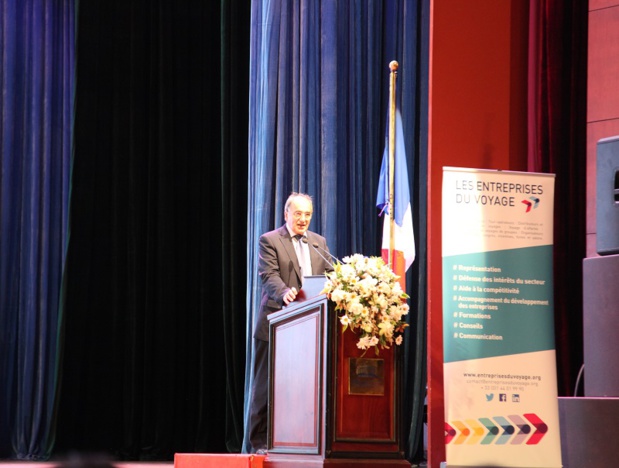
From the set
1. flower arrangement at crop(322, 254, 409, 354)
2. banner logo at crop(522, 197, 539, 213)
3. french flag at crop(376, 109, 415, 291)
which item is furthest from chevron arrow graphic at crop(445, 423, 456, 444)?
french flag at crop(376, 109, 415, 291)

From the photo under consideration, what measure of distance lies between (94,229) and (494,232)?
4.94m

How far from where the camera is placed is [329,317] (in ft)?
15.2

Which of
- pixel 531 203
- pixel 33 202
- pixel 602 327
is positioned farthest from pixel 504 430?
pixel 33 202

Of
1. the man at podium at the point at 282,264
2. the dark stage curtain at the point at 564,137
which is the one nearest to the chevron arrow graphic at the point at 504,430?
the man at podium at the point at 282,264

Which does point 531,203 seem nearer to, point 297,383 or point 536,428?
point 536,428

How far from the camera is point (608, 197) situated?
3.82m

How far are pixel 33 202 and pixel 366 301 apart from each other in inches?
167

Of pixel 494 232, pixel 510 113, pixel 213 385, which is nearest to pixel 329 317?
pixel 494 232

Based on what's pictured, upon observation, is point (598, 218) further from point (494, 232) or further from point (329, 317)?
point (329, 317)

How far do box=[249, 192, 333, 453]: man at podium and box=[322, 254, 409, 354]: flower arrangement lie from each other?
1130mm

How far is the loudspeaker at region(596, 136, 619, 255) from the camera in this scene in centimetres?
380

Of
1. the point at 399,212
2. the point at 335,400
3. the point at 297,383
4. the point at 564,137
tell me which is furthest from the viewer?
the point at 399,212

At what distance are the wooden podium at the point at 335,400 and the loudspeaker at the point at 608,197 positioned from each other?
134 centimetres

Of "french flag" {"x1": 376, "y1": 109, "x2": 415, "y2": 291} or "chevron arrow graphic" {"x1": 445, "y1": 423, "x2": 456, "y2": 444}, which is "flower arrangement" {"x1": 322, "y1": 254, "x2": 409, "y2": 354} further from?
"french flag" {"x1": 376, "y1": 109, "x2": 415, "y2": 291}
